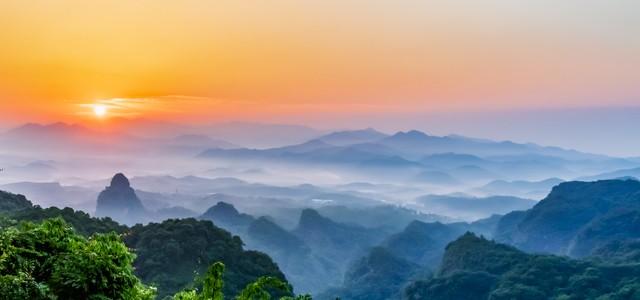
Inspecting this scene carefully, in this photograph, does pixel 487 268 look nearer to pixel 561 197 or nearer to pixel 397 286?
pixel 397 286

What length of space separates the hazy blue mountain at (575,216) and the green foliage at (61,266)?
10777 centimetres

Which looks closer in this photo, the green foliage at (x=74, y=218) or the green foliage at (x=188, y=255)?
the green foliage at (x=188, y=255)

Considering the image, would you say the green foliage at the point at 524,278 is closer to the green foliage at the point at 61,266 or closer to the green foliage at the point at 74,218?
the green foliage at the point at 74,218

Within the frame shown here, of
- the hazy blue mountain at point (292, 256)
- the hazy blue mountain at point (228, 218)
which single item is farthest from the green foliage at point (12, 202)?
the hazy blue mountain at point (228, 218)

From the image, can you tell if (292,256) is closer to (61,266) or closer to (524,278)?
(524,278)

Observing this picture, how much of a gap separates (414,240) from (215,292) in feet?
495

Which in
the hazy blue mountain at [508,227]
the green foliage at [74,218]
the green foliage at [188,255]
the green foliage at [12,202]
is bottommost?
the hazy blue mountain at [508,227]

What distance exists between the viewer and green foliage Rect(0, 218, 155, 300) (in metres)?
6.66

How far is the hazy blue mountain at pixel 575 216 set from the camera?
10389 centimetres

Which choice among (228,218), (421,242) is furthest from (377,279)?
(228,218)

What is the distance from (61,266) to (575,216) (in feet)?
434

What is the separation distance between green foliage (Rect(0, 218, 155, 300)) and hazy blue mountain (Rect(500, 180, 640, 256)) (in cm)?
10777

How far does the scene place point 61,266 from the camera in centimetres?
716

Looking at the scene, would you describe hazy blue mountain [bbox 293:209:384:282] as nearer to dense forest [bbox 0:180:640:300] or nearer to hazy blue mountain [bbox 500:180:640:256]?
dense forest [bbox 0:180:640:300]
